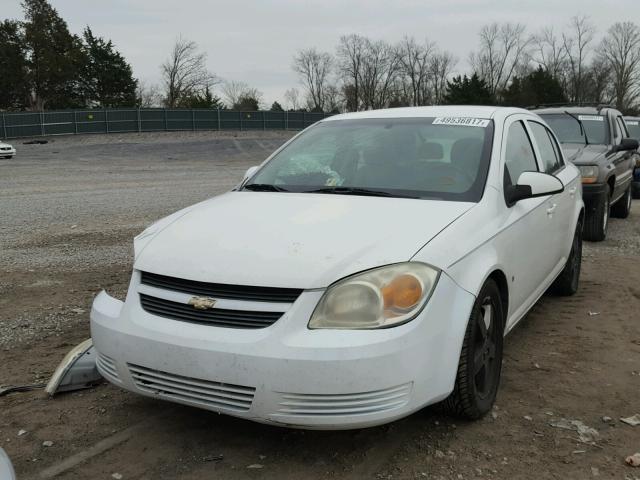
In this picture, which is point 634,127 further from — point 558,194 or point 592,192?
point 558,194

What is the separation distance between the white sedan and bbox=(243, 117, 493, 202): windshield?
16 millimetres

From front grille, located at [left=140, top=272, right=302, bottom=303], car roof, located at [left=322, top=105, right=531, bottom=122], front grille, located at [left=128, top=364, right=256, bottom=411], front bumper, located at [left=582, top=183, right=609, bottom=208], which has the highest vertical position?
car roof, located at [left=322, top=105, right=531, bottom=122]

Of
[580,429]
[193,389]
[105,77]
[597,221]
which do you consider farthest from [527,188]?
[105,77]

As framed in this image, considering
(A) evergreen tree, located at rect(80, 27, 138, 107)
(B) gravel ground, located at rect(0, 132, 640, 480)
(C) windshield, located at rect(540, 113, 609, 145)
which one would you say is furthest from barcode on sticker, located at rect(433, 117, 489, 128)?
(A) evergreen tree, located at rect(80, 27, 138, 107)

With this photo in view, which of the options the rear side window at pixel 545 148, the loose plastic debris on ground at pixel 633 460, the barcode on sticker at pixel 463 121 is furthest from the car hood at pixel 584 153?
the loose plastic debris on ground at pixel 633 460

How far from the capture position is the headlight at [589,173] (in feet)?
26.2

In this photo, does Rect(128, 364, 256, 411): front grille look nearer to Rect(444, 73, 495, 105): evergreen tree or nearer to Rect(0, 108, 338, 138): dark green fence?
Rect(0, 108, 338, 138): dark green fence

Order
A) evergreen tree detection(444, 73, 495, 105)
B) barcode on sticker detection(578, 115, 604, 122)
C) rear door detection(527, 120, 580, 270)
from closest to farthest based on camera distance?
rear door detection(527, 120, 580, 270) → barcode on sticker detection(578, 115, 604, 122) → evergreen tree detection(444, 73, 495, 105)

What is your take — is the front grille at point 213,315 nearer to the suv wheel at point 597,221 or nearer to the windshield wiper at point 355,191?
the windshield wiper at point 355,191

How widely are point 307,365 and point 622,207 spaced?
391 inches

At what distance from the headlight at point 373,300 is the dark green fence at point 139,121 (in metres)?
44.2

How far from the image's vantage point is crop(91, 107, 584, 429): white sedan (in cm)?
252

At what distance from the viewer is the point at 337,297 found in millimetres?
2586

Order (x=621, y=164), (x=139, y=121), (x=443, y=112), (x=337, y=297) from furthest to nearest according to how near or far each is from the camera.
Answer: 1. (x=139, y=121)
2. (x=621, y=164)
3. (x=443, y=112)
4. (x=337, y=297)
